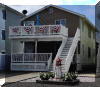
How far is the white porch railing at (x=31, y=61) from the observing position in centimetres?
2475

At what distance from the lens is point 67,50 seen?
82.6 ft

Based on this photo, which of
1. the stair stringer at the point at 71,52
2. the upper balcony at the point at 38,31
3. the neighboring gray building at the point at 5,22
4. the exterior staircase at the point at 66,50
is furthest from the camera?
the neighboring gray building at the point at 5,22

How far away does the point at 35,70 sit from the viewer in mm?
24859

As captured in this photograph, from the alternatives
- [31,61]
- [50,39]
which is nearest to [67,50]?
[50,39]

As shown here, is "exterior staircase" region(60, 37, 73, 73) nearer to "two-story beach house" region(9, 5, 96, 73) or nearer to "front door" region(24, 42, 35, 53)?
"two-story beach house" region(9, 5, 96, 73)

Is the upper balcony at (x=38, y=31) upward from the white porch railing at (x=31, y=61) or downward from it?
upward

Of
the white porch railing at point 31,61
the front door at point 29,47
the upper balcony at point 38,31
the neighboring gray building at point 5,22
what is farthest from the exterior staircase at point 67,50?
the neighboring gray building at point 5,22

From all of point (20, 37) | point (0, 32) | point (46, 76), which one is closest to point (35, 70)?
point (20, 37)

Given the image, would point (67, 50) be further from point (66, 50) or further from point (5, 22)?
point (5, 22)

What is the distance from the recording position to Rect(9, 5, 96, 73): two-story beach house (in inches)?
977

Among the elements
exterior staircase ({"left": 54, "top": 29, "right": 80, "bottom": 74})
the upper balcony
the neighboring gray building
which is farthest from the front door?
exterior staircase ({"left": 54, "top": 29, "right": 80, "bottom": 74})

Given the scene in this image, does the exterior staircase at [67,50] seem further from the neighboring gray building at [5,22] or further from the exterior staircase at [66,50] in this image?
the neighboring gray building at [5,22]

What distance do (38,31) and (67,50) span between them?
11.7ft

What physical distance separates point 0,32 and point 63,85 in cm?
1880
